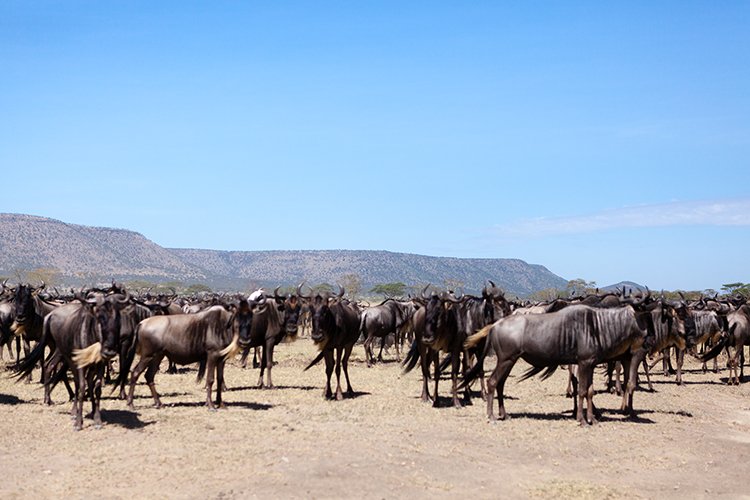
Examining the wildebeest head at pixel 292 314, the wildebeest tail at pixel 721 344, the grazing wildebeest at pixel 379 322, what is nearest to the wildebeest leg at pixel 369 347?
the grazing wildebeest at pixel 379 322

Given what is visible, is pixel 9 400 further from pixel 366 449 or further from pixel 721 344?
pixel 721 344

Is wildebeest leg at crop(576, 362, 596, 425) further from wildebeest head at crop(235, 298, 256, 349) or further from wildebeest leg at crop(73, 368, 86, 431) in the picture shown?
wildebeest leg at crop(73, 368, 86, 431)

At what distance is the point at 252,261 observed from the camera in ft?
Answer: 641

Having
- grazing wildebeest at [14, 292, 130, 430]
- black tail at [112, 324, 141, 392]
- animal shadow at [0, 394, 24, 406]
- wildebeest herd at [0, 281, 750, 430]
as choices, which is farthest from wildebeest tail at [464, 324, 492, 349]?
animal shadow at [0, 394, 24, 406]

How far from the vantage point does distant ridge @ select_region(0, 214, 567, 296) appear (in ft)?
456

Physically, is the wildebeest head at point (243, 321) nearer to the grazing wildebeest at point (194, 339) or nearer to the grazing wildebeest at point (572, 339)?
the grazing wildebeest at point (194, 339)

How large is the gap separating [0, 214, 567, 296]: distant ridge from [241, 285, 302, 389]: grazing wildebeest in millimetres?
89559

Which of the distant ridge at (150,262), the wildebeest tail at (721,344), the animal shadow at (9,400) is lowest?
the animal shadow at (9,400)

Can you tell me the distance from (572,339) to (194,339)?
6994 mm

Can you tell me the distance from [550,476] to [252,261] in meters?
188

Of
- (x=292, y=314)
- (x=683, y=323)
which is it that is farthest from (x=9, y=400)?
(x=683, y=323)

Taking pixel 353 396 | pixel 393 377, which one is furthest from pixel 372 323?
pixel 353 396

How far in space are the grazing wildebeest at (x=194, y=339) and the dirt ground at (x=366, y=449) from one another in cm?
78

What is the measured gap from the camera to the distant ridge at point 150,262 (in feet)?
456
